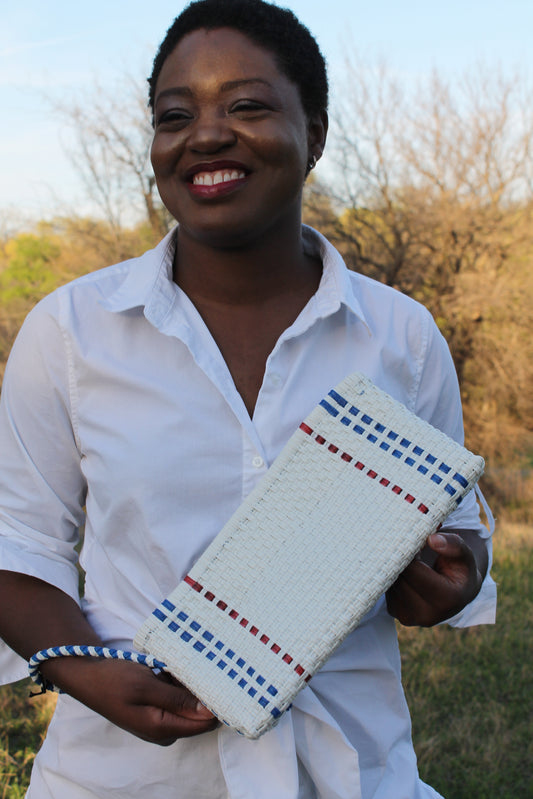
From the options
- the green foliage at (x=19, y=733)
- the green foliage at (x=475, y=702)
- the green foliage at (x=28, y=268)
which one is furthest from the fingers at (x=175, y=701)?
the green foliage at (x=28, y=268)

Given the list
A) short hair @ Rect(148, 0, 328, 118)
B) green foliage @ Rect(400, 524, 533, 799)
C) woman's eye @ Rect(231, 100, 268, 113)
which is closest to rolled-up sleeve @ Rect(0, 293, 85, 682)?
woman's eye @ Rect(231, 100, 268, 113)

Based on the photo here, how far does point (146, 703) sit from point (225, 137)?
0.99 metres

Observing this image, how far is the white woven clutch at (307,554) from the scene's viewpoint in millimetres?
1220

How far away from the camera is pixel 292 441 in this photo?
1305 millimetres

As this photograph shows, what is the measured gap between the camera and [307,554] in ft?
4.16

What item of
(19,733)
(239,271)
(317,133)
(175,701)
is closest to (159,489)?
(175,701)

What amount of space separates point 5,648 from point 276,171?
1.06m

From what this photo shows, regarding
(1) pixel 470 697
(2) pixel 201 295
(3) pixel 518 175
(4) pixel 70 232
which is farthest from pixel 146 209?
(2) pixel 201 295

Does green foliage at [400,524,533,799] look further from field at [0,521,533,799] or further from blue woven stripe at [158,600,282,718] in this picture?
blue woven stripe at [158,600,282,718]

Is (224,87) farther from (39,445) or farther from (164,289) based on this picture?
(39,445)

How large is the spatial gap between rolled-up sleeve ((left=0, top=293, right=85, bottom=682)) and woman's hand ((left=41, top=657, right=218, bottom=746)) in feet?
0.78

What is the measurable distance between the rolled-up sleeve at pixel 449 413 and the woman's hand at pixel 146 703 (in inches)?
25.4

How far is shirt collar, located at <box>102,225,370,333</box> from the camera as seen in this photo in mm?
1510

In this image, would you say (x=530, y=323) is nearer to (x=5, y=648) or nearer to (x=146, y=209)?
(x=146, y=209)
